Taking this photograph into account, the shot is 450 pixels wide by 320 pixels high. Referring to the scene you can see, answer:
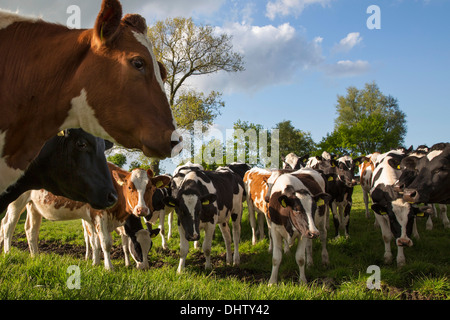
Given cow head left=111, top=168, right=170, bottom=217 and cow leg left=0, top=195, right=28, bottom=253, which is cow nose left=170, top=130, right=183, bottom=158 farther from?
cow leg left=0, top=195, right=28, bottom=253

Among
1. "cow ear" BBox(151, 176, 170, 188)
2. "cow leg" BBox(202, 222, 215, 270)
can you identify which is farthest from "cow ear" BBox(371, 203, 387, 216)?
"cow ear" BBox(151, 176, 170, 188)

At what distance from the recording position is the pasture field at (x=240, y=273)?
3873 millimetres

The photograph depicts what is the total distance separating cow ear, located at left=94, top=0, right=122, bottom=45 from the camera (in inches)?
62.2

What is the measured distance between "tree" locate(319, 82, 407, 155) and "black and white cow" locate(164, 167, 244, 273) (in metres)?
43.1

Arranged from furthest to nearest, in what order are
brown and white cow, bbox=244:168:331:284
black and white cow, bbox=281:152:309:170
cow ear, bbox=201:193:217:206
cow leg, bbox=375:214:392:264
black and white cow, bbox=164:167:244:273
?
black and white cow, bbox=281:152:309:170 < cow ear, bbox=201:193:217:206 < cow leg, bbox=375:214:392:264 < black and white cow, bbox=164:167:244:273 < brown and white cow, bbox=244:168:331:284

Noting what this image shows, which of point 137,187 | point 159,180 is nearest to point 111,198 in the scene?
point 137,187

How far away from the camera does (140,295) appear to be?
3.58 meters

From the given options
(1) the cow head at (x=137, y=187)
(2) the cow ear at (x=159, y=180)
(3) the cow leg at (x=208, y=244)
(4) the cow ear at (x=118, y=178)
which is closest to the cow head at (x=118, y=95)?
(1) the cow head at (x=137, y=187)

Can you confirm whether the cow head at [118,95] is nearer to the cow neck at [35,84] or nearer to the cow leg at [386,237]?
the cow neck at [35,84]

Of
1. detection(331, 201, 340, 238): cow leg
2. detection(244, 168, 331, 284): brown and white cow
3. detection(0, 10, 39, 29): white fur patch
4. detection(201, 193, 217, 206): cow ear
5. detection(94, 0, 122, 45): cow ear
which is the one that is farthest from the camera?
detection(331, 201, 340, 238): cow leg

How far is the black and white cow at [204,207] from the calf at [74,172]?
4693mm

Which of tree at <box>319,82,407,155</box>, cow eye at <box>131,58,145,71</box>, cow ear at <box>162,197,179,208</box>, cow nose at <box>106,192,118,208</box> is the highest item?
tree at <box>319,82,407,155</box>

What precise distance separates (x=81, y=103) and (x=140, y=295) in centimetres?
256
